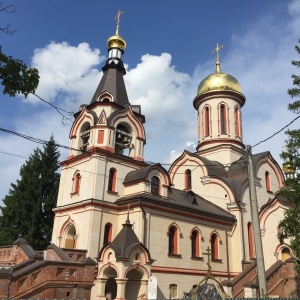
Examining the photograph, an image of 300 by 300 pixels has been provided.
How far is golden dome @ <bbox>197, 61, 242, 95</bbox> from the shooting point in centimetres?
2769

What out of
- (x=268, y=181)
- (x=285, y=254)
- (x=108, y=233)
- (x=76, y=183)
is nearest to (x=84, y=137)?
(x=76, y=183)

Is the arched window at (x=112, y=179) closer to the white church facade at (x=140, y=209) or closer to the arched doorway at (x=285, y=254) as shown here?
the white church facade at (x=140, y=209)

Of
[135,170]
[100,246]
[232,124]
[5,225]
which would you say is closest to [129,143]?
[135,170]

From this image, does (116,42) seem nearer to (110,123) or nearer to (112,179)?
(110,123)

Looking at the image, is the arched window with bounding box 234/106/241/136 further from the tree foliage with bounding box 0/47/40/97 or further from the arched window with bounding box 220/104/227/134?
the tree foliage with bounding box 0/47/40/97

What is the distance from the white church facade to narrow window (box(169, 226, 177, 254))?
0.17 ft

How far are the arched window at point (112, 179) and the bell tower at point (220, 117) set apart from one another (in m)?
9.54

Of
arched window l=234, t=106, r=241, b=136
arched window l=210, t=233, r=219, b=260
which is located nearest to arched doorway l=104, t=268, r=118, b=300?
arched window l=210, t=233, r=219, b=260

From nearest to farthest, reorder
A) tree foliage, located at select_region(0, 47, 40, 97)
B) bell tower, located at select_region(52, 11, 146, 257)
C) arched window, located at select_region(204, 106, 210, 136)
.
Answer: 1. tree foliage, located at select_region(0, 47, 40, 97)
2. bell tower, located at select_region(52, 11, 146, 257)
3. arched window, located at select_region(204, 106, 210, 136)

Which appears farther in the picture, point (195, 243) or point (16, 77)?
point (195, 243)

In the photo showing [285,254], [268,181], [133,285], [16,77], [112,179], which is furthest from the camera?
[268,181]

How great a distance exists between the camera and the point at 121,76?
902 inches

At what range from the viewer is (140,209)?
17.7m

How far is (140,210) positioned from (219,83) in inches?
565
